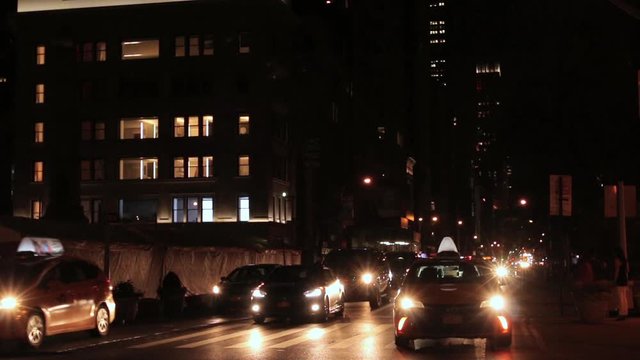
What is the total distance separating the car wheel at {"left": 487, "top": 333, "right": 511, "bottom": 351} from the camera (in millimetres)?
14322

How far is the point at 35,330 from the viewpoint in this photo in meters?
16.0

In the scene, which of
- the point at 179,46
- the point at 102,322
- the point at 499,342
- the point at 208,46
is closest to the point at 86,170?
the point at 179,46

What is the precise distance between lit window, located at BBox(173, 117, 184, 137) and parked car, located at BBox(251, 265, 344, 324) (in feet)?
143

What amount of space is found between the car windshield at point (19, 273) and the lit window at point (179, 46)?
50.4 m

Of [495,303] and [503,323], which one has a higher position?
[495,303]

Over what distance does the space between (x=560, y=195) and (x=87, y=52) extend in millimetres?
51359

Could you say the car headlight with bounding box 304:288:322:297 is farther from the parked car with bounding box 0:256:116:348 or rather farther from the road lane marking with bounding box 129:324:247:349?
the parked car with bounding box 0:256:116:348

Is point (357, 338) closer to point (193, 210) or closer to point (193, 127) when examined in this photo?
point (193, 210)

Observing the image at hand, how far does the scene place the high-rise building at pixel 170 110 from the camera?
6359 cm

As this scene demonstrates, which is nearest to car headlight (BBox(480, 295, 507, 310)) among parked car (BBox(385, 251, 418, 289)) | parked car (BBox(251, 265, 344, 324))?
parked car (BBox(251, 265, 344, 324))

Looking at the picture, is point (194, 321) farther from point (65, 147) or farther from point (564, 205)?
point (65, 147)

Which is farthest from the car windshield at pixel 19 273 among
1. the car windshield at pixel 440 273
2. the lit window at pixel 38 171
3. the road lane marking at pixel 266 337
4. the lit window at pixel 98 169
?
the lit window at pixel 38 171

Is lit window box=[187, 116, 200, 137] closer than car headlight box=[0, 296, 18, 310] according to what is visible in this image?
No

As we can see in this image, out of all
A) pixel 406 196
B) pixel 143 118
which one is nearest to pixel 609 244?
pixel 143 118
